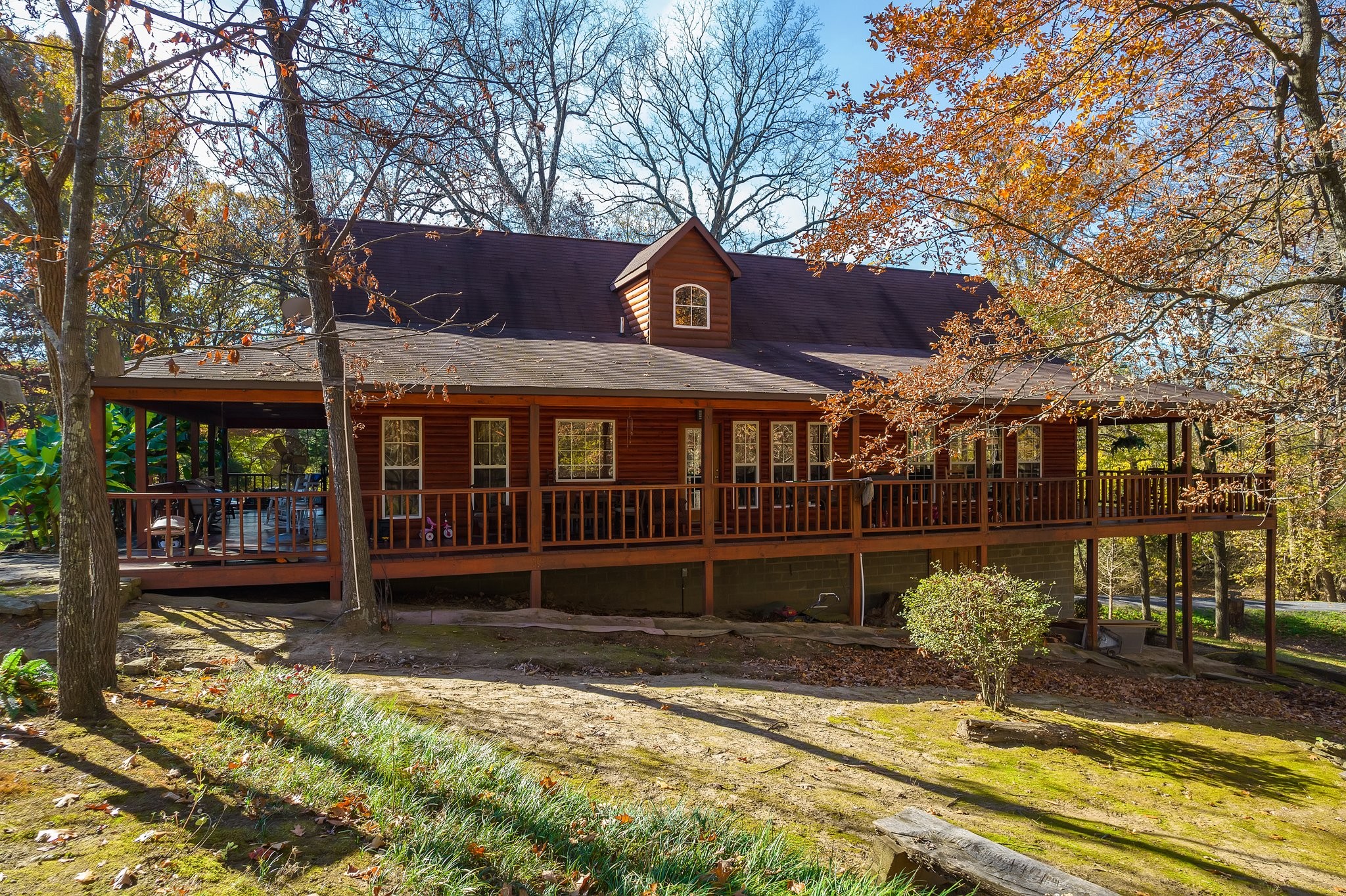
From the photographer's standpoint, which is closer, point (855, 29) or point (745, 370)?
point (855, 29)

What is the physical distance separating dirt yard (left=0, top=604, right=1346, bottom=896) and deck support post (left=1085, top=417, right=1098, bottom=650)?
3384 mm

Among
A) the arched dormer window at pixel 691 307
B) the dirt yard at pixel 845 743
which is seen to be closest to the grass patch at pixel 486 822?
the dirt yard at pixel 845 743

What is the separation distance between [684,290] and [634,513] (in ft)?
18.6

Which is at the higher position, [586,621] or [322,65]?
[322,65]

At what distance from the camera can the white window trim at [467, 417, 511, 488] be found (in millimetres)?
14445

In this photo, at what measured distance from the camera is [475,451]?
47.9 feet

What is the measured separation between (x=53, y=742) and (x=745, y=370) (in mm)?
11299

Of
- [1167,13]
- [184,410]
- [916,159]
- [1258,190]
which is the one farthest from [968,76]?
[184,410]

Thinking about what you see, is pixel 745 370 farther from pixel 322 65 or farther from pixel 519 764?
pixel 519 764

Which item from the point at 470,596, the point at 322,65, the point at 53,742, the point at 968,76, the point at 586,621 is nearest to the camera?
the point at 53,742

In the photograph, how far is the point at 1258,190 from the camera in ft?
33.2

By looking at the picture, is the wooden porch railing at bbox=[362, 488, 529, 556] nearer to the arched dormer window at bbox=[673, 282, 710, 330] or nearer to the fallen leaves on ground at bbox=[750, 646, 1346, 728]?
the fallen leaves on ground at bbox=[750, 646, 1346, 728]

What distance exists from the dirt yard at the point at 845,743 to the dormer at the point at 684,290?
24.1ft

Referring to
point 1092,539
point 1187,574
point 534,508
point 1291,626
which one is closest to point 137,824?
point 534,508
